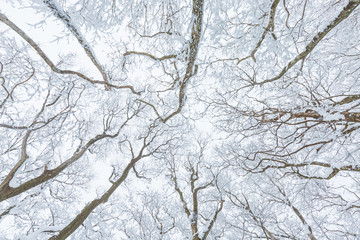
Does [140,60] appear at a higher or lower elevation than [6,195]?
higher

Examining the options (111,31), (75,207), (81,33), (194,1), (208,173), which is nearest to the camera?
(194,1)

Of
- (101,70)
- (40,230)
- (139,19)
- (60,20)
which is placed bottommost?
(40,230)

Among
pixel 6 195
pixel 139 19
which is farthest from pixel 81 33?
pixel 6 195

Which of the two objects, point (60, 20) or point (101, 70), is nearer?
point (60, 20)

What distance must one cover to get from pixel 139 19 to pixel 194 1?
1329 mm

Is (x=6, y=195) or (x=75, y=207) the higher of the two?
(x=75, y=207)

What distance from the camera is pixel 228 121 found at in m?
3.42

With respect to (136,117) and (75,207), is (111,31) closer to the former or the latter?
(136,117)

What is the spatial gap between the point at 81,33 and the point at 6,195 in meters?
3.24

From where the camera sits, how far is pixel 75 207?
779 cm

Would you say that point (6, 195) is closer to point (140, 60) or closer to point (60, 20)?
point (60, 20)

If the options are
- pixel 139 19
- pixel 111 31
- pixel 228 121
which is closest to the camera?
pixel 111 31

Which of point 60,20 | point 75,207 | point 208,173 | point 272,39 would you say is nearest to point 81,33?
point 60,20

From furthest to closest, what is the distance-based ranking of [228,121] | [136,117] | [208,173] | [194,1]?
1. [208,173]
2. [136,117]
3. [228,121]
4. [194,1]
